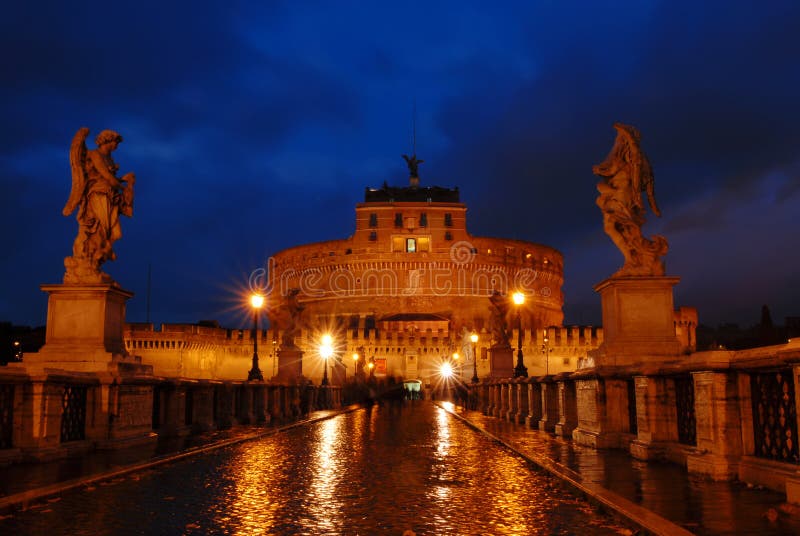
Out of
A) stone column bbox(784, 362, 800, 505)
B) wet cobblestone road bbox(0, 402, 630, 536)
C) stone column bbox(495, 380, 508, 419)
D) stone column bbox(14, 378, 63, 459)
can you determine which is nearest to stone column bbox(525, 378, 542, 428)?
stone column bbox(495, 380, 508, 419)

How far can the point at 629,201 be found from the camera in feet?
38.2

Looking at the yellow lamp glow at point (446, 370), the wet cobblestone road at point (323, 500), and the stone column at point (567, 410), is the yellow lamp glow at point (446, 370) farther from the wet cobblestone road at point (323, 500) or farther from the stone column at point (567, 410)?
the wet cobblestone road at point (323, 500)

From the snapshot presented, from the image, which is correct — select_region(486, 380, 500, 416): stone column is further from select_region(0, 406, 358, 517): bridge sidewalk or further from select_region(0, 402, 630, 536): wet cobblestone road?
select_region(0, 402, 630, 536): wet cobblestone road

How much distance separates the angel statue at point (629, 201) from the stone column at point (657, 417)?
2.54 m

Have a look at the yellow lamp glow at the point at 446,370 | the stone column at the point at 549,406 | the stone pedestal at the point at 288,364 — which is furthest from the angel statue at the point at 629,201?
the yellow lamp glow at the point at 446,370

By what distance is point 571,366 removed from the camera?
3088 inches

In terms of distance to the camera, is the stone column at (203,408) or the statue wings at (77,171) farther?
the stone column at (203,408)

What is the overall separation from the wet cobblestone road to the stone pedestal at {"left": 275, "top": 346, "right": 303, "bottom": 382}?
16.5 m

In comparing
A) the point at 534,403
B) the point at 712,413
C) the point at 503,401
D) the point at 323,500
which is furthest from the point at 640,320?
the point at 503,401

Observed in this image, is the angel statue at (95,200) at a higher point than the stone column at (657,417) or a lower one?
higher

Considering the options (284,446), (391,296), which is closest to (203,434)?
(284,446)

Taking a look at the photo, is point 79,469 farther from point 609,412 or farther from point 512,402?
point 512,402

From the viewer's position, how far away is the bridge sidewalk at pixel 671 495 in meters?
5.14

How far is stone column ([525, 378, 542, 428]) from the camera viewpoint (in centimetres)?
1669
